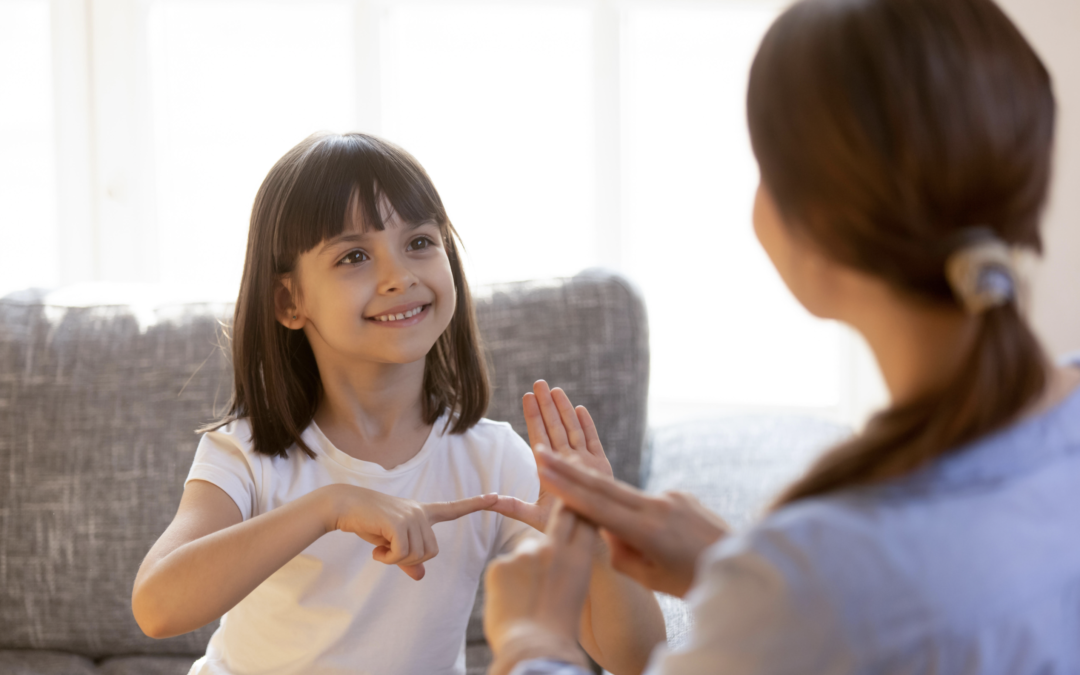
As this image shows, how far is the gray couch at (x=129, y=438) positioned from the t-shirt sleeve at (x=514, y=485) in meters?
0.30

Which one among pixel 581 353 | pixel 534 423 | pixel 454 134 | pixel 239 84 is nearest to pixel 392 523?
pixel 534 423

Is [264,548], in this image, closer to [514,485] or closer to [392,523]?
[392,523]

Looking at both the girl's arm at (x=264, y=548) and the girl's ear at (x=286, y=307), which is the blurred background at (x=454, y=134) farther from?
the girl's arm at (x=264, y=548)

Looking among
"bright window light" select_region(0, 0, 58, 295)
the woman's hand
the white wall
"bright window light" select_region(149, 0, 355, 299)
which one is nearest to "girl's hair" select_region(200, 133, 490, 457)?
the woman's hand

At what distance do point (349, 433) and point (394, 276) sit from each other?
266mm

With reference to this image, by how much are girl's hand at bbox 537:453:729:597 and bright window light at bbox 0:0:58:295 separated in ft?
7.48

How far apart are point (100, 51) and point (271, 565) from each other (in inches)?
79.2

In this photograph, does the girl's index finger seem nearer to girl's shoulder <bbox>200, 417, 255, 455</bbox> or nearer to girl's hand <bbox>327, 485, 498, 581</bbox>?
girl's hand <bbox>327, 485, 498, 581</bbox>

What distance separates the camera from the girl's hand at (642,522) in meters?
0.74

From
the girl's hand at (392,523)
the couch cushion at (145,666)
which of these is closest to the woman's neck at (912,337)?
the girl's hand at (392,523)

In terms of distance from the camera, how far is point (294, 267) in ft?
3.94

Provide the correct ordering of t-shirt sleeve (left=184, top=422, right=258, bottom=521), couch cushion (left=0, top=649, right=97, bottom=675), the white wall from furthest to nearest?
the white wall
couch cushion (left=0, top=649, right=97, bottom=675)
t-shirt sleeve (left=184, top=422, right=258, bottom=521)

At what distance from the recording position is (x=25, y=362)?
160 cm

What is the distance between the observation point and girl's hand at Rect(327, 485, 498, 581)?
3.10 feet
